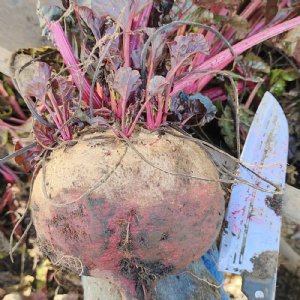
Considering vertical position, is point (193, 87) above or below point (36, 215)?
above

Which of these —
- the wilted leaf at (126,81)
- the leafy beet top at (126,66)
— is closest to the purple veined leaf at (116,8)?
the leafy beet top at (126,66)

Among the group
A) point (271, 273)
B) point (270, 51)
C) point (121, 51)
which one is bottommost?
point (271, 273)

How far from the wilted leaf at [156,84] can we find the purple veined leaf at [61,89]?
25cm

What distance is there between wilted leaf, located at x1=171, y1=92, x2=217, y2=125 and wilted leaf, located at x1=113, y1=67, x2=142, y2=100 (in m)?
0.20

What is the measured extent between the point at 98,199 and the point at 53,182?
15 cm

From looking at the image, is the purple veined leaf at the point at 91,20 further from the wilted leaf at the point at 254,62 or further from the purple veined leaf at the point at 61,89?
the wilted leaf at the point at 254,62

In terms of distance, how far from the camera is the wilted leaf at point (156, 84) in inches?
46.3

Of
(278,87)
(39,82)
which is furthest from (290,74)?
(39,82)

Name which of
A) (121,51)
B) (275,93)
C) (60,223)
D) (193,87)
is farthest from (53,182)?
(275,93)

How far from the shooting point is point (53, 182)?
4.25ft

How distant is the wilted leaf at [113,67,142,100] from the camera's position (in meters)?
1.18

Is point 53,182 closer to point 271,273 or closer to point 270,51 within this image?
point 271,273

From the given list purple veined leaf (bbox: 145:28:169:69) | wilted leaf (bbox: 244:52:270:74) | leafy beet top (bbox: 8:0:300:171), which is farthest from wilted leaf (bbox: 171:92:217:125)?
wilted leaf (bbox: 244:52:270:74)

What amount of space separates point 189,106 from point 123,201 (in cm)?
37
